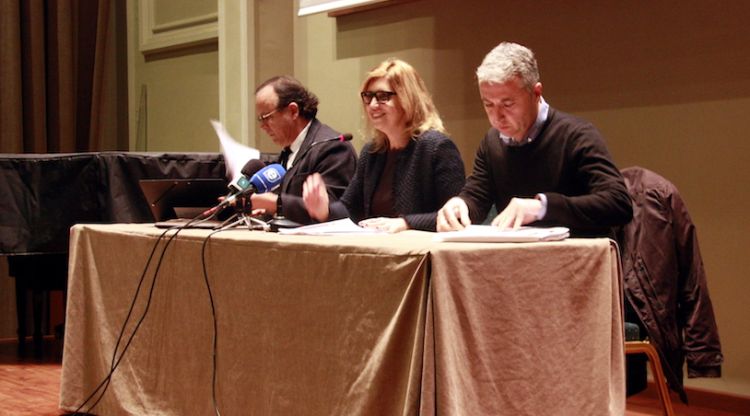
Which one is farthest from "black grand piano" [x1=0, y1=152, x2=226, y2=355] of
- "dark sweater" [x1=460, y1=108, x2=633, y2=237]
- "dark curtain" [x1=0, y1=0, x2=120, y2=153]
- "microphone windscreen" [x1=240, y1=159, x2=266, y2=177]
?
"dark sweater" [x1=460, y1=108, x2=633, y2=237]

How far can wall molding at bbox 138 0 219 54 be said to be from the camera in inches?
222

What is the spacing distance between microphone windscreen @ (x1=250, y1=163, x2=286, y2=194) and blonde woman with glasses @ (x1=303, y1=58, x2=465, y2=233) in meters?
0.18

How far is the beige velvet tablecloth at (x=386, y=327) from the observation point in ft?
5.94

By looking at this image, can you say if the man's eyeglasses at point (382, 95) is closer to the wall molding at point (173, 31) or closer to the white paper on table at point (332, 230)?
the white paper on table at point (332, 230)

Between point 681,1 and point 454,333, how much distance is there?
7.15 feet

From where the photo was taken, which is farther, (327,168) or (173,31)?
(173,31)

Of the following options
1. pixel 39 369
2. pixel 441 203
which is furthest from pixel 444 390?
pixel 39 369

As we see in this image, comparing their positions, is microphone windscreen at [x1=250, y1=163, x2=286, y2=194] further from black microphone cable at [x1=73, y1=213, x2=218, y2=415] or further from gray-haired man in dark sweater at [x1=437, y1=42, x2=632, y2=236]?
gray-haired man in dark sweater at [x1=437, y1=42, x2=632, y2=236]

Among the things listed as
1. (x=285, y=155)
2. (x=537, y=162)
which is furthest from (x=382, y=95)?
(x=285, y=155)

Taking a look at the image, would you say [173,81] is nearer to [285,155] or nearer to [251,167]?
[285,155]

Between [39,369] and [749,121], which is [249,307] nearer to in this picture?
[749,121]

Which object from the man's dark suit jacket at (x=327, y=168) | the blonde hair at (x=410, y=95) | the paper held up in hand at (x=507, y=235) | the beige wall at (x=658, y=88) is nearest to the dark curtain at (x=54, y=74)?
the beige wall at (x=658, y=88)

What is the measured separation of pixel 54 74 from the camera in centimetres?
579

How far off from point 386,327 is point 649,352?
86 centimetres
